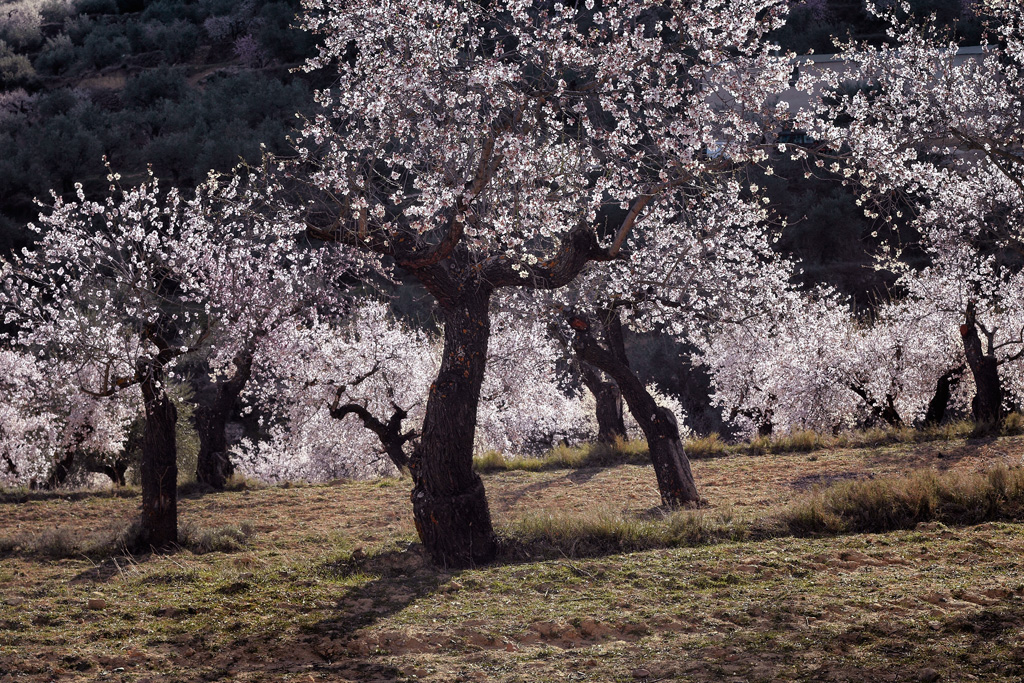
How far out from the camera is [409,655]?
607 centimetres

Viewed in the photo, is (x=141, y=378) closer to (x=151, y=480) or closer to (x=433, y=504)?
(x=151, y=480)

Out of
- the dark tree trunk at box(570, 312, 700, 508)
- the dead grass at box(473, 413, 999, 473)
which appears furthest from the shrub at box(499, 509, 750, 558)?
the dead grass at box(473, 413, 999, 473)

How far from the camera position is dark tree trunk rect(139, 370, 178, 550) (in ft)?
36.9

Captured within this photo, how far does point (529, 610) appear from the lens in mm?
7141

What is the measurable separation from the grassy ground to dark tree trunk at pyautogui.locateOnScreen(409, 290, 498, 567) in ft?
1.18

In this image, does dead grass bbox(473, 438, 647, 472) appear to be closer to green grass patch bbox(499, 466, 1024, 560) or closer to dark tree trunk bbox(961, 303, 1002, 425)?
green grass patch bbox(499, 466, 1024, 560)

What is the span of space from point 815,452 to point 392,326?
1739 centimetres

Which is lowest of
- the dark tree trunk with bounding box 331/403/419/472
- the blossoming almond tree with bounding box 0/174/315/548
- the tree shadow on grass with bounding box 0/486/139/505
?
the tree shadow on grass with bounding box 0/486/139/505

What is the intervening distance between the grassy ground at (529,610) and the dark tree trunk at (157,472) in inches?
19.5

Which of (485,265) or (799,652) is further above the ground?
(485,265)

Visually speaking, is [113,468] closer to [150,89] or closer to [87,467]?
[87,467]

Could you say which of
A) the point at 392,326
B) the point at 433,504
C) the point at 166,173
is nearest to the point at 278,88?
the point at 166,173

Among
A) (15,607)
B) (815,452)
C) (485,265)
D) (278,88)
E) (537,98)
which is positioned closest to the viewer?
(15,607)

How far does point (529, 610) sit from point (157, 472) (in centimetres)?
665
